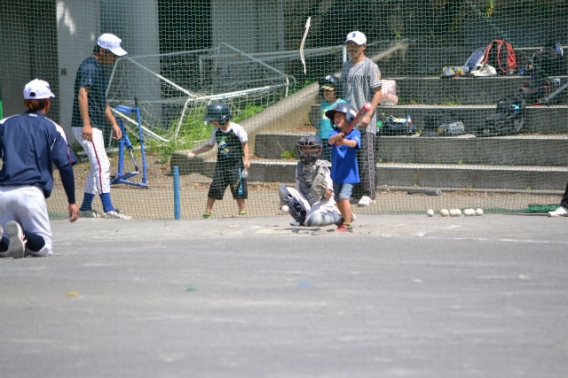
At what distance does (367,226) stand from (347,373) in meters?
4.74

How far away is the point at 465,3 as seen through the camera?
15.7 metres

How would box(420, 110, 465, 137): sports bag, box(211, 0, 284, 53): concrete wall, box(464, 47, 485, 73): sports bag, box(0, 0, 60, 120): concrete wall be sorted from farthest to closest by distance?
box(0, 0, 60, 120): concrete wall
box(211, 0, 284, 53): concrete wall
box(464, 47, 485, 73): sports bag
box(420, 110, 465, 137): sports bag

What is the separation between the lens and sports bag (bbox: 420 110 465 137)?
13.1 m

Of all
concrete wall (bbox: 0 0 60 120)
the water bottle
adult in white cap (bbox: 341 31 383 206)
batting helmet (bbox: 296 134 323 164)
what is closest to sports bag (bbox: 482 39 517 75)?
the water bottle

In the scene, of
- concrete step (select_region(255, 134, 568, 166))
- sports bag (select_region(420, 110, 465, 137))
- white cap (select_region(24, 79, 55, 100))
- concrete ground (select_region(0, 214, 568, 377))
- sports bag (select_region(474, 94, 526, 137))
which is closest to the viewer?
concrete ground (select_region(0, 214, 568, 377))

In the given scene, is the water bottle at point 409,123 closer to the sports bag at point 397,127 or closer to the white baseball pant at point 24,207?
the sports bag at point 397,127

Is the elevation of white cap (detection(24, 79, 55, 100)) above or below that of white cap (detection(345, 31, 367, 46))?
below

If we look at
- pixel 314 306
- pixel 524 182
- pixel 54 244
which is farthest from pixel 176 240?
pixel 524 182

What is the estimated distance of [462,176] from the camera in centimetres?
1223

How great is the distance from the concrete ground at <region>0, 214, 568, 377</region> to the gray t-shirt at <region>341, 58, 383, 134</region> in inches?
86.3

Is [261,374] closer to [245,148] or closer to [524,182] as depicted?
[245,148]

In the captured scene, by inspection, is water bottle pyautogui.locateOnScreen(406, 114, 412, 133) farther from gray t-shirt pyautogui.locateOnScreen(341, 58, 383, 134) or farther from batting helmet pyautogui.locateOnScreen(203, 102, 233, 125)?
batting helmet pyautogui.locateOnScreen(203, 102, 233, 125)

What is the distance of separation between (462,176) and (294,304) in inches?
267

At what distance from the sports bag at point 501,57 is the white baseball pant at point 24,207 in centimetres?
896
